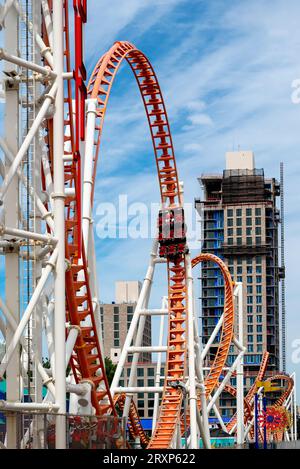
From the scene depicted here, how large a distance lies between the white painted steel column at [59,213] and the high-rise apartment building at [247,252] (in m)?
116

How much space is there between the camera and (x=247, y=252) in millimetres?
137125

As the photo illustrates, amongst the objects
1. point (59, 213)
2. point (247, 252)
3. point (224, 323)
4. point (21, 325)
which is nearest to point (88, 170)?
point (59, 213)

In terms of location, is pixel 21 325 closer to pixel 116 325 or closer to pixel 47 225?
pixel 47 225

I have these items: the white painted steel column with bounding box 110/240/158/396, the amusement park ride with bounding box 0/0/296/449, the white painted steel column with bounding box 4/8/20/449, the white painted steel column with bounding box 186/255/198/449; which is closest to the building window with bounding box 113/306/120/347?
the white painted steel column with bounding box 110/240/158/396

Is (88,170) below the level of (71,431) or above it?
above

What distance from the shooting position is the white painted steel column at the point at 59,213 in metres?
19.6

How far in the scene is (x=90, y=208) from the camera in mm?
28500

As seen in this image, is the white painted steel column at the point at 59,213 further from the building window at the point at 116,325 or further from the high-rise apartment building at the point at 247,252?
the building window at the point at 116,325

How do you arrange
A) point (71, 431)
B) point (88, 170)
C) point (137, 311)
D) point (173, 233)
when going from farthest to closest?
1. point (173, 233)
2. point (137, 311)
3. point (88, 170)
4. point (71, 431)

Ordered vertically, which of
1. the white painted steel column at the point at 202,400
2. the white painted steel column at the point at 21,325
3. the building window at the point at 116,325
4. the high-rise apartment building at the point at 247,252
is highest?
the high-rise apartment building at the point at 247,252

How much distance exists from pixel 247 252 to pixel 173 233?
100196mm

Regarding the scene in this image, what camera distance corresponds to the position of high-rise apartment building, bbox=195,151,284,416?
13638cm

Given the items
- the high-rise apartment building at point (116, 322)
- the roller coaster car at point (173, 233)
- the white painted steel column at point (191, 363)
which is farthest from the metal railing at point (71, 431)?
the high-rise apartment building at point (116, 322)
